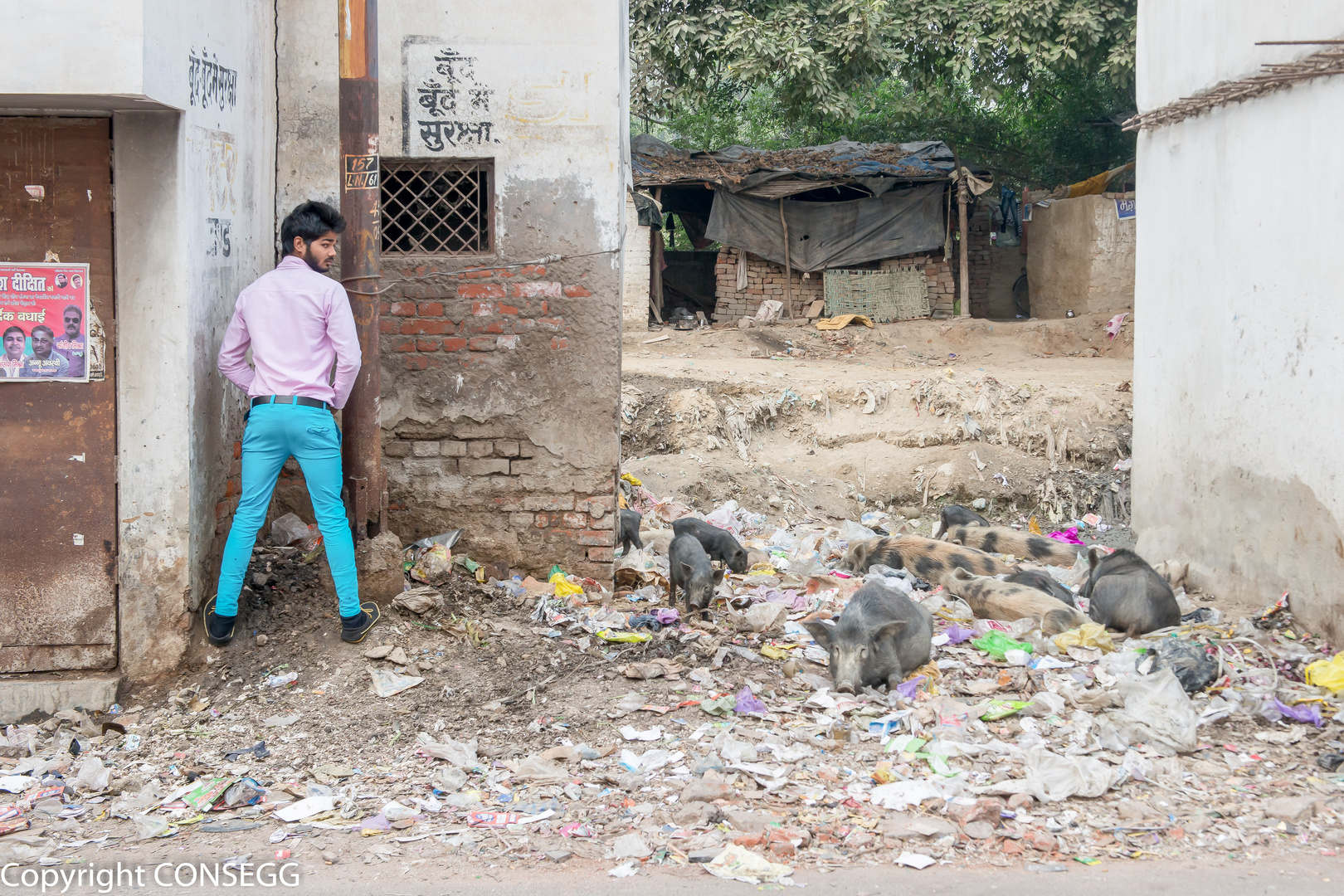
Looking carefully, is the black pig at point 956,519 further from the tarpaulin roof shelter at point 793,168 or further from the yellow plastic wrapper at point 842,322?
the tarpaulin roof shelter at point 793,168

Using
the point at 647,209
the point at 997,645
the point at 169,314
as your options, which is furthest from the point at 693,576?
the point at 647,209

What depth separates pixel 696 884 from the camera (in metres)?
3.43

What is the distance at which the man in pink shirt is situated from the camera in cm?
494

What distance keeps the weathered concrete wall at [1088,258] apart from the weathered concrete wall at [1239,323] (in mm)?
8124

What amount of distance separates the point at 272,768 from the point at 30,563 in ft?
5.53

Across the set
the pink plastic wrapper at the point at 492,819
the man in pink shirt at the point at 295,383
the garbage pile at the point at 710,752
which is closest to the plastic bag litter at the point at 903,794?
the garbage pile at the point at 710,752

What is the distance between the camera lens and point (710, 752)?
4.40 meters

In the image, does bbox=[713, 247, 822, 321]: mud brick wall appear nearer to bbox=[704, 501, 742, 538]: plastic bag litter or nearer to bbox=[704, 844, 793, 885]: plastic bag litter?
bbox=[704, 501, 742, 538]: plastic bag litter

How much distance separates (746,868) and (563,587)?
10.1ft

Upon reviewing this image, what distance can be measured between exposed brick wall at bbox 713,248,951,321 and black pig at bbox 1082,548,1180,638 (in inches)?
453

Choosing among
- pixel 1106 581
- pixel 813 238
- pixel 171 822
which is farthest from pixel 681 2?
pixel 171 822

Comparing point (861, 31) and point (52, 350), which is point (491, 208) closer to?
point (52, 350)

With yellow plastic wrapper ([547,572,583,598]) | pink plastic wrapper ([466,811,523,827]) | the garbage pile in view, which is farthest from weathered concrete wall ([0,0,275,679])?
pink plastic wrapper ([466,811,523,827])

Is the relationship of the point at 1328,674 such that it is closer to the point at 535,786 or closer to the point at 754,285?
the point at 535,786
